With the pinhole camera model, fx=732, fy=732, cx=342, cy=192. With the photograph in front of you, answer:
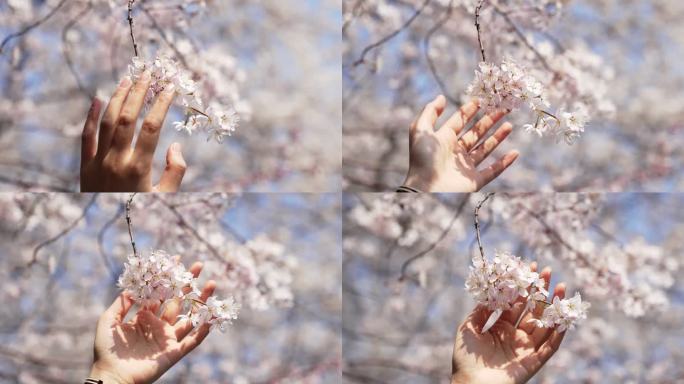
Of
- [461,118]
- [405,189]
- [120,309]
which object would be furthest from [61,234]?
[461,118]

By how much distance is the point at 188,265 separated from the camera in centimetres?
170

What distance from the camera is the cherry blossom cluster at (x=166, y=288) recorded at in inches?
58.9

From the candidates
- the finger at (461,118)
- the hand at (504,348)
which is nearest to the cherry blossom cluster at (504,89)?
the finger at (461,118)

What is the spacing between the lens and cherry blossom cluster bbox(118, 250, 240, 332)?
1.50 metres

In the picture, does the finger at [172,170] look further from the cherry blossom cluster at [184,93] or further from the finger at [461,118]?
the finger at [461,118]

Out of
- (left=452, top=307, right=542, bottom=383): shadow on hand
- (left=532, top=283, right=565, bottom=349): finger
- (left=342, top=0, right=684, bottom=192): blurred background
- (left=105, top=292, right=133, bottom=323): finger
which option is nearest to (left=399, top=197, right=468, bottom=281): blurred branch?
(left=342, top=0, right=684, bottom=192): blurred background

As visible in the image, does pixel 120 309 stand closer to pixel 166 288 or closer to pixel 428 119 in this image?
pixel 166 288

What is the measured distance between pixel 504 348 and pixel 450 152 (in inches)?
16.3

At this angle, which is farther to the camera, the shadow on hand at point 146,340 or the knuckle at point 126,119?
the shadow on hand at point 146,340

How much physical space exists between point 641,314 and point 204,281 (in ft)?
3.36

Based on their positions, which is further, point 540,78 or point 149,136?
point 540,78

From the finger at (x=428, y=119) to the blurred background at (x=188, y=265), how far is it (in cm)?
34

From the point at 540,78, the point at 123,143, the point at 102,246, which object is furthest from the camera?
the point at 540,78

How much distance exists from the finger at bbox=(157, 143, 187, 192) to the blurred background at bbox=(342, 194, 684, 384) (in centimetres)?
43
